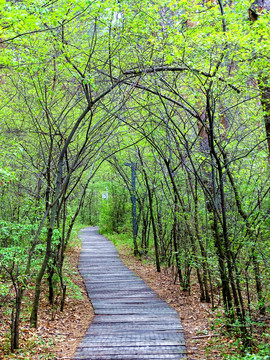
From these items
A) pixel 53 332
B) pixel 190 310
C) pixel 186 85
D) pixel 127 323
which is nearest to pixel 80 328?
pixel 53 332

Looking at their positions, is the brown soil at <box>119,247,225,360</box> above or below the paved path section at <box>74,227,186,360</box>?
below

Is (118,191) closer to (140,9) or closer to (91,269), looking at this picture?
(91,269)

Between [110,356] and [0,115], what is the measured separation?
584 cm

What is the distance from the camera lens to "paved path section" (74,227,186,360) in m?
4.36

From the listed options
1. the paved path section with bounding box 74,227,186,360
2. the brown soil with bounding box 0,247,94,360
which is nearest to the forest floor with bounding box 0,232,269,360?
the brown soil with bounding box 0,247,94,360

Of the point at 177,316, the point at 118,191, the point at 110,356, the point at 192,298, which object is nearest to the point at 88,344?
the point at 110,356

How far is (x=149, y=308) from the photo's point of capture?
651 cm

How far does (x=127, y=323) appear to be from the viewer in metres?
5.61

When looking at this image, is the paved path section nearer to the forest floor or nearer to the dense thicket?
the forest floor

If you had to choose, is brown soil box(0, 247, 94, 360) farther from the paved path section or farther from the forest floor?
the paved path section

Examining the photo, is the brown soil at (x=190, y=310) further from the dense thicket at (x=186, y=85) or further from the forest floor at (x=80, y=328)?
the dense thicket at (x=186, y=85)

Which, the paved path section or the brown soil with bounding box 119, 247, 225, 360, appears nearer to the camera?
the paved path section

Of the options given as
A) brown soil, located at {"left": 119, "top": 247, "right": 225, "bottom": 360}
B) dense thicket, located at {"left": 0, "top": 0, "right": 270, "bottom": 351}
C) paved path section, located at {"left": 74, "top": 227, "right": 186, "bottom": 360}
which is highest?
dense thicket, located at {"left": 0, "top": 0, "right": 270, "bottom": 351}

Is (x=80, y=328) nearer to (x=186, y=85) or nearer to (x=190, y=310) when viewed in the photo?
(x=190, y=310)
